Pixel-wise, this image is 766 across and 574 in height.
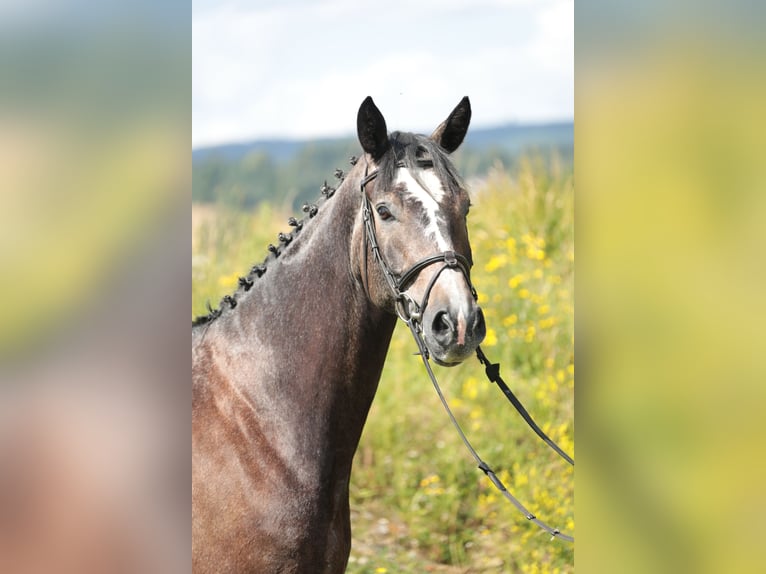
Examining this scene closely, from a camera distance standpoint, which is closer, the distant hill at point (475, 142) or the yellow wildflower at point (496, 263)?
the yellow wildflower at point (496, 263)

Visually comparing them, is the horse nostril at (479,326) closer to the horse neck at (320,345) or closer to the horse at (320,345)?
the horse at (320,345)

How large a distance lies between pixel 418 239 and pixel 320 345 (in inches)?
20.5

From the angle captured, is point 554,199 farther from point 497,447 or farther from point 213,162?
point 213,162

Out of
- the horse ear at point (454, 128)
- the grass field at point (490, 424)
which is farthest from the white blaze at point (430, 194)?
the grass field at point (490, 424)

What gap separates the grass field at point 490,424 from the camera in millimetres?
5207

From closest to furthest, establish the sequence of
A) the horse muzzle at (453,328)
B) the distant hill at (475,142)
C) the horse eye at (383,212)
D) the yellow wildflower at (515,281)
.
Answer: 1. the horse muzzle at (453,328)
2. the horse eye at (383,212)
3. the yellow wildflower at (515,281)
4. the distant hill at (475,142)

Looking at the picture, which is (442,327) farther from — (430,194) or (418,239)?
(430,194)

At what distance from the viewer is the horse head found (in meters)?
2.34

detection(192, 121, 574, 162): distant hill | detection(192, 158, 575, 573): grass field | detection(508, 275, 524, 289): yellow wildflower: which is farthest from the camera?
detection(192, 121, 574, 162): distant hill
